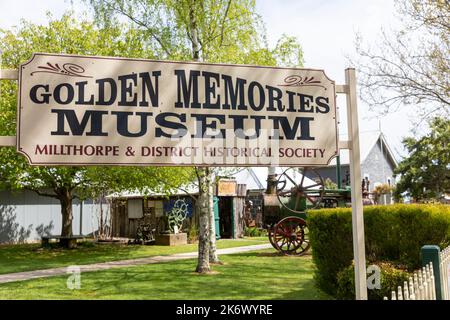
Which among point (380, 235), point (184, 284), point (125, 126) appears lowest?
point (184, 284)

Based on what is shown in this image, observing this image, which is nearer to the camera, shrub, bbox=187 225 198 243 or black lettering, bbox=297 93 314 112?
black lettering, bbox=297 93 314 112

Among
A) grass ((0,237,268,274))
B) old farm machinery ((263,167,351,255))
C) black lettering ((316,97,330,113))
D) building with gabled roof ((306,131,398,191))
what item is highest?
building with gabled roof ((306,131,398,191))

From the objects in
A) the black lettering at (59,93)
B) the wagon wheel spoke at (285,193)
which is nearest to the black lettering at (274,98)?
the black lettering at (59,93)

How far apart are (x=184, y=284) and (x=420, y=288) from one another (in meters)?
6.62

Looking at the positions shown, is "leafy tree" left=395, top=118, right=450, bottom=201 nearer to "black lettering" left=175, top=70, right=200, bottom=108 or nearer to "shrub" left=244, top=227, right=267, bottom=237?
"shrub" left=244, top=227, right=267, bottom=237

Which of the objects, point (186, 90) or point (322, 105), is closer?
point (186, 90)

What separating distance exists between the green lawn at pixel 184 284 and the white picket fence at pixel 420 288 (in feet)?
11.7

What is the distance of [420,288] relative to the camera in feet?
15.2

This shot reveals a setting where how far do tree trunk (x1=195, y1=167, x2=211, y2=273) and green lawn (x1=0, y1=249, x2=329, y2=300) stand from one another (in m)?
0.36

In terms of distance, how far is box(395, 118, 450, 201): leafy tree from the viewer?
30.1 meters

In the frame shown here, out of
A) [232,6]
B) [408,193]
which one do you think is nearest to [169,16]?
[232,6]

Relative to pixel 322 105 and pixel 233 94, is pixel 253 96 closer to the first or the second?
pixel 233 94

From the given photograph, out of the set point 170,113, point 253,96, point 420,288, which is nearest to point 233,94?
point 253,96

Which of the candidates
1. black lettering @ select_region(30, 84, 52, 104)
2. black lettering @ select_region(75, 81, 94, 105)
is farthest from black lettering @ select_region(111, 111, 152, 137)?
black lettering @ select_region(30, 84, 52, 104)
